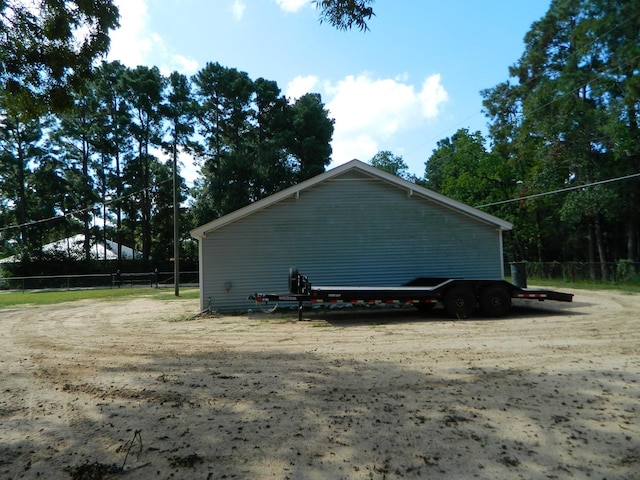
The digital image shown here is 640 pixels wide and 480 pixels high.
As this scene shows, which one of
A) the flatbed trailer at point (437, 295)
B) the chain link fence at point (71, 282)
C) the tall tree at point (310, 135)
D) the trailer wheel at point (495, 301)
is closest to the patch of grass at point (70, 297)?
the chain link fence at point (71, 282)

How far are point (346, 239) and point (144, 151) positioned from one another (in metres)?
40.6

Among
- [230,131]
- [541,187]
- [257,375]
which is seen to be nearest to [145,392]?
[257,375]

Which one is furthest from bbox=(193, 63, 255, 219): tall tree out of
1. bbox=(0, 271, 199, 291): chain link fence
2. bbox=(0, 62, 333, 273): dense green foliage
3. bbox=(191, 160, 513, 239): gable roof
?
bbox=(191, 160, 513, 239): gable roof

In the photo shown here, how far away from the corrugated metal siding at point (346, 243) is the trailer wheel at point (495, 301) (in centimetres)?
331

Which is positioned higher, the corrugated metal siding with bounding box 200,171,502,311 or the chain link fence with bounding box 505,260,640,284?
the corrugated metal siding with bounding box 200,171,502,311

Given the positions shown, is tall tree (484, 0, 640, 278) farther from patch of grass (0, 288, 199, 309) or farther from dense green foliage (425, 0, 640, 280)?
patch of grass (0, 288, 199, 309)

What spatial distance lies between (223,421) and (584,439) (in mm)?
3424

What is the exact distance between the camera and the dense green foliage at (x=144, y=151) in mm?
44781

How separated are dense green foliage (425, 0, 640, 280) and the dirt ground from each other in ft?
66.5

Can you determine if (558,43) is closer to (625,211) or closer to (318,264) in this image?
(625,211)

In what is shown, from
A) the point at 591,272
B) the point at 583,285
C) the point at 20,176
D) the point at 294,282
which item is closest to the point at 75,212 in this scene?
the point at 20,176

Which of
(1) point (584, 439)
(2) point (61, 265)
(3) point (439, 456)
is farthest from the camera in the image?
(2) point (61, 265)

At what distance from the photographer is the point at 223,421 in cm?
458

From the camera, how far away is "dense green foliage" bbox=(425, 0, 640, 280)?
25.3 metres
